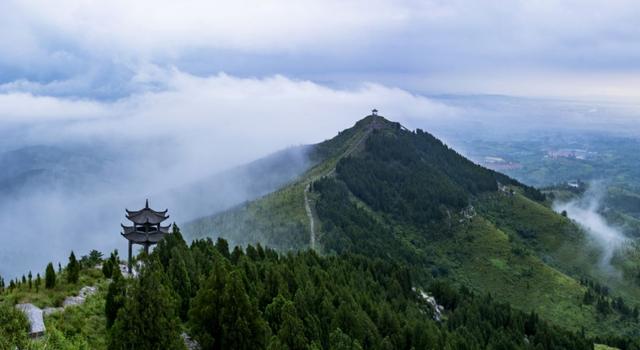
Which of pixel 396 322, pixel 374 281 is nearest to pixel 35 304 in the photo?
pixel 396 322

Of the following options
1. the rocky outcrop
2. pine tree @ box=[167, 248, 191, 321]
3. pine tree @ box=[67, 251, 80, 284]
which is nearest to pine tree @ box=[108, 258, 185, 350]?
the rocky outcrop

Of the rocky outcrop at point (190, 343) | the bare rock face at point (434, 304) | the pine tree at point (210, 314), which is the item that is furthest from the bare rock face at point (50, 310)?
the bare rock face at point (434, 304)

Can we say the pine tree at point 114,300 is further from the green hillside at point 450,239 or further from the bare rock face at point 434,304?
the green hillside at point 450,239

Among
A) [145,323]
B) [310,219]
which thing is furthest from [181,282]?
[310,219]

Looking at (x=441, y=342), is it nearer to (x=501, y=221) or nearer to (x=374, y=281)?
(x=374, y=281)

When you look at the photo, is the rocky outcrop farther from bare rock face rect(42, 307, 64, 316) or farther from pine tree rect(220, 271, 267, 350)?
bare rock face rect(42, 307, 64, 316)

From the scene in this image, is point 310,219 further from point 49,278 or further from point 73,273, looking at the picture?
point 49,278
